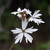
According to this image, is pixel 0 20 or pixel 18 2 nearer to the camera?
pixel 0 20

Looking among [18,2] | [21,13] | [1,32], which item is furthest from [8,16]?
[21,13]

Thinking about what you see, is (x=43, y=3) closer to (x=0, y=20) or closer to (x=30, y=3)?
(x=30, y=3)

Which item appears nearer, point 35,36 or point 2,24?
point 2,24

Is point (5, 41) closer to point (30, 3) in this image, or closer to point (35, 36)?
point (35, 36)

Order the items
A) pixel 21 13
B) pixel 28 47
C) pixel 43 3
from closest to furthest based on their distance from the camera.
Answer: pixel 21 13
pixel 28 47
pixel 43 3

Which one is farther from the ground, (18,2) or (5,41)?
(18,2)

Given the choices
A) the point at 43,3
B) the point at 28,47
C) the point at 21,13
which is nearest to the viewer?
the point at 21,13

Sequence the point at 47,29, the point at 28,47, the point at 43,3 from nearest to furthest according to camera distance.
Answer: the point at 28,47 < the point at 43,3 < the point at 47,29

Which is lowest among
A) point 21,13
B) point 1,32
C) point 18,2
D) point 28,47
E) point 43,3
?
point 21,13

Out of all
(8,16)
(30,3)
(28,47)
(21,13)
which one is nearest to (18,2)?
(30,3)
